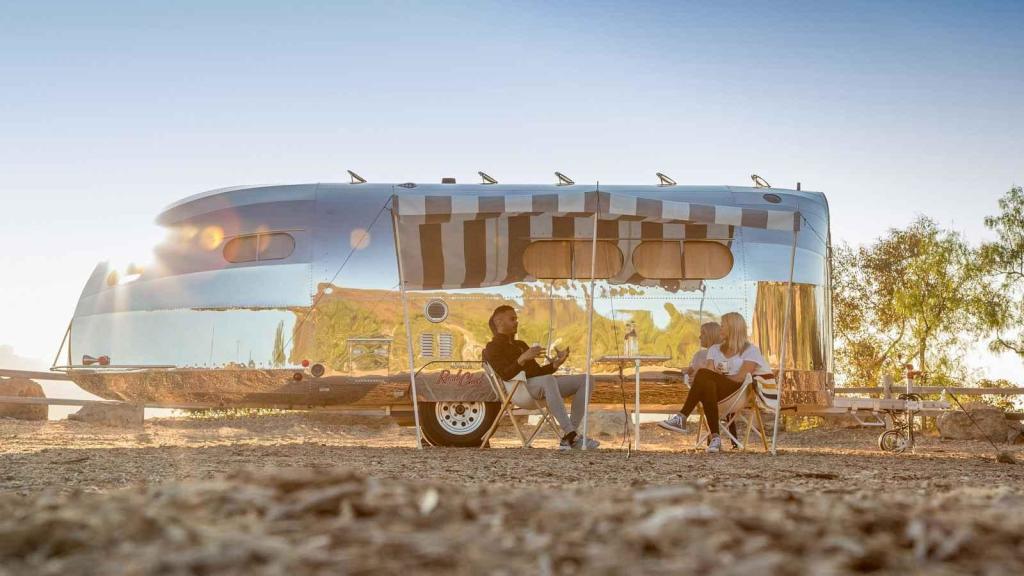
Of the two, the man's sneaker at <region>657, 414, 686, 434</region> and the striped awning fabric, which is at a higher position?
the striped awning fabric

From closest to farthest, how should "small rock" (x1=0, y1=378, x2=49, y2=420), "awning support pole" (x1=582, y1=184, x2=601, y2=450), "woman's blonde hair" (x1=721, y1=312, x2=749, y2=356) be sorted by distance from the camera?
"awning support pole" (x1=582, y1=184, x2=601, y2=450) < "woman's blonde hair" (x1=721, y1=312, x2=749, y2=356) < "small rock" (x1=0, y1=378, x2=49, y2=420)

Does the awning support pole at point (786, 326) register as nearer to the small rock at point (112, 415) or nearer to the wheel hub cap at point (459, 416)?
the wheel hub cap at point (459, 416)

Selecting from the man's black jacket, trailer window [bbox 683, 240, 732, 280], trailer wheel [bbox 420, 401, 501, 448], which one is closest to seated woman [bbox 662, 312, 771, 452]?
trailer window [bbox 683, 240, 732, 280]

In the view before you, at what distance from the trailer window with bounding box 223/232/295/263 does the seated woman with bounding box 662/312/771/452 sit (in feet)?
12.9

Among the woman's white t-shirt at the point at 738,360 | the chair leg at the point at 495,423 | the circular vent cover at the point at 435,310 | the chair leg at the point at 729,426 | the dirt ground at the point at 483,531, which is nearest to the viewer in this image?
the dirt ground at the point at 483,531

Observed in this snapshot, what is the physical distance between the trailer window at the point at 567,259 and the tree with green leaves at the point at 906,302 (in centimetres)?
1348

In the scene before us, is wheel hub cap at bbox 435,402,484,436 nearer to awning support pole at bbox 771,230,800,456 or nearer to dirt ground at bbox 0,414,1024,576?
awning support pole at bbox 771,230,800,456

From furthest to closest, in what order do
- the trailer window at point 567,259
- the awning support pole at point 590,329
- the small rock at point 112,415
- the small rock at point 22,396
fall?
1. the small rock at point 112,415
2. the small rock at point 22,396
3. the trailer window at point 567,259
4. the awning support pole at point 590,329

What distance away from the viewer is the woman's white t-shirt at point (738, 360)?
10.1m

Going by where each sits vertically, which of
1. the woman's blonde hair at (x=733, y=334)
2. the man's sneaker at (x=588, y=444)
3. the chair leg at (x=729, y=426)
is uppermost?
the woman's blonde hair at (x=733, y=334)

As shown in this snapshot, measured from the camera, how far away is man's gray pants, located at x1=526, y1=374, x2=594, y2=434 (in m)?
9.88

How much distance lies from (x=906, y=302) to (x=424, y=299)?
1495 cm

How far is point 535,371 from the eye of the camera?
10117mm

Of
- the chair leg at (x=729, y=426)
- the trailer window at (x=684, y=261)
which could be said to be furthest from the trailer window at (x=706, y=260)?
the chair leg at (x=729, y=426)
